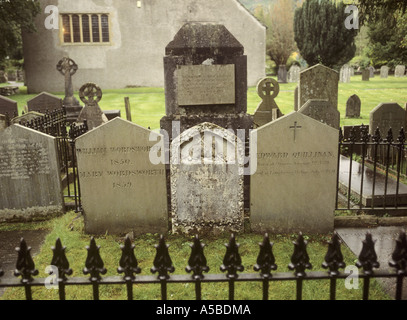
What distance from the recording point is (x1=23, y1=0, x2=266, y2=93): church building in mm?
27484

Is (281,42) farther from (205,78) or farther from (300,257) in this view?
(300,257)

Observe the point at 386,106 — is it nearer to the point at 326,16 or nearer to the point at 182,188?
the point at 182,188

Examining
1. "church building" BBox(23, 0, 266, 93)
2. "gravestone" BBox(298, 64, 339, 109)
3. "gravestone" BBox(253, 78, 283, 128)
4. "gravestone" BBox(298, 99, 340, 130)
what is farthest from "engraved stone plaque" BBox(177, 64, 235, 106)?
"church building" BBox(23, 0, 266, 93)

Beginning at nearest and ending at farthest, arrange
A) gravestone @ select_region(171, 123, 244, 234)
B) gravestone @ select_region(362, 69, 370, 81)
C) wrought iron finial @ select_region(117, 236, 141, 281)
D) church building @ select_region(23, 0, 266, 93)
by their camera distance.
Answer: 1. wrought iron finial @ select_region(117, 236, 141, 281)
2. gravestone @ select_region(171, 123, 244, 234)
3. church building @ select_region(23, 0, 266, 93)
4. gravestone @ select_region(362, 69, 370, 81)

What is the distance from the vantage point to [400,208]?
595 cm

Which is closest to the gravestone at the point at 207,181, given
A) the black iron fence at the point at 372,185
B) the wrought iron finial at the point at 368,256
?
the black iron fence at the point at 372,185

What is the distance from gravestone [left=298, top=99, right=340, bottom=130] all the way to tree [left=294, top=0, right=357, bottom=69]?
22483 mm

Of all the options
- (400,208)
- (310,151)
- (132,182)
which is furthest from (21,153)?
(400,208)

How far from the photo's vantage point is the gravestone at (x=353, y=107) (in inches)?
581

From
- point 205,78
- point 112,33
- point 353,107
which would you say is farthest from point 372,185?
point 112,33

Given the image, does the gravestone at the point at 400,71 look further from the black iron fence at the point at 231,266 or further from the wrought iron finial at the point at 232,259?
the wrought iron finial at the point at 232,259

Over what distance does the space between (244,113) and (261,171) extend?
1.53 metres

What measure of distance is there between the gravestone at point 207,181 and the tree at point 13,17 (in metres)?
22.1

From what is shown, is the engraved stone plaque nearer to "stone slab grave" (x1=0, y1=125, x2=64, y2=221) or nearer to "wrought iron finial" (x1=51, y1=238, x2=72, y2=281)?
"stone slab grave" (x1=0, y1=125, x2=64, y2=221)
